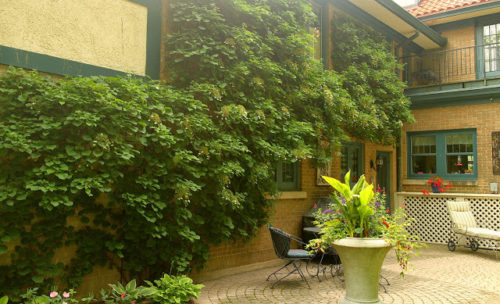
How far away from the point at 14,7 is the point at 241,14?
331cm

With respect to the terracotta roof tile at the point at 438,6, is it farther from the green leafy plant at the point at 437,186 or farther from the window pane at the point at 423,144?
the green leafy plant at the point at 437,186

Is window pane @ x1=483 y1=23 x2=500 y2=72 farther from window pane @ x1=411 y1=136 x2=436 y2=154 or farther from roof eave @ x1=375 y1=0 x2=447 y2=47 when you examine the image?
window pane @ x1=411 y1=136 x2=436 y2=154

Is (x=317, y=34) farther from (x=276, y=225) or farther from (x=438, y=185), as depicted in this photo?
(x=438, y=185)

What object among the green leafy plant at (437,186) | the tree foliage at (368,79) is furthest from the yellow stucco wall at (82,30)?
the green leafy plant at (437,186)

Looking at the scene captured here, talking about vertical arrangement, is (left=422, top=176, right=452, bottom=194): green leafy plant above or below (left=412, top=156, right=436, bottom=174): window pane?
below

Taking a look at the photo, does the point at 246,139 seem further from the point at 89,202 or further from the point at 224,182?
the point at 89,202

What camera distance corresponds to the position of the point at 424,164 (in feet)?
42.3

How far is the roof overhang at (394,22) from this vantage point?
34.3ft

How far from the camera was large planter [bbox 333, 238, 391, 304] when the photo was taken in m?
4.10

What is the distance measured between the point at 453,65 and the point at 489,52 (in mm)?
1090

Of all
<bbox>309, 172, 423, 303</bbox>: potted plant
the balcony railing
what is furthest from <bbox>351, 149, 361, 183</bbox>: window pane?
<bbox>309, 172, 423, 303</bbox>: potted plant

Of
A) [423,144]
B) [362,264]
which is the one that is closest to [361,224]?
[362,264]

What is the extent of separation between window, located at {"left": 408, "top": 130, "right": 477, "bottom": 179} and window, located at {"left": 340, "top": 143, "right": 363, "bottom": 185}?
3.33m

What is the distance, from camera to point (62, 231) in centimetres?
453
